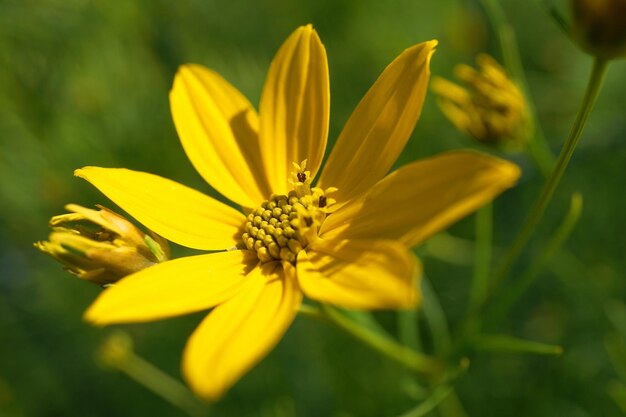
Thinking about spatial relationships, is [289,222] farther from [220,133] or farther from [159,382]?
[159,382]

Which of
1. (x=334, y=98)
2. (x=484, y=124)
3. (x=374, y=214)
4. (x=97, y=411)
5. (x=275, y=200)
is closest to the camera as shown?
(x=374, y=214)

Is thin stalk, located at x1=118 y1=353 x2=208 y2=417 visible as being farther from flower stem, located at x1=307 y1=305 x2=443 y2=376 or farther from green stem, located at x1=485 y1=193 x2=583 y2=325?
green stem, located at x1=485 y1=193 x2=583 y2=325

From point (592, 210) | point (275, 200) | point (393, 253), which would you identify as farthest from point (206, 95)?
point (592, 210)

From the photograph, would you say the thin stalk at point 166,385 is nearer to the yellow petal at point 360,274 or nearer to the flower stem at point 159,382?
the flower stem at point 159,382

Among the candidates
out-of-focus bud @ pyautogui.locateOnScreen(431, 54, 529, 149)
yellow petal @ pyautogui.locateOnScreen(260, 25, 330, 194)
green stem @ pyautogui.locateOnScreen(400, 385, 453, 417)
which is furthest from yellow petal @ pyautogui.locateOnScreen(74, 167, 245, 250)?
out-of-focus bud @ pyautogui.locateOnScreen(431, 54, 529, 149)

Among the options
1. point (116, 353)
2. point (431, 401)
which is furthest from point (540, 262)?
point (116, 353)

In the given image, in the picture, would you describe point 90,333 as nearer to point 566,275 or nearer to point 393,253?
point 566,275
